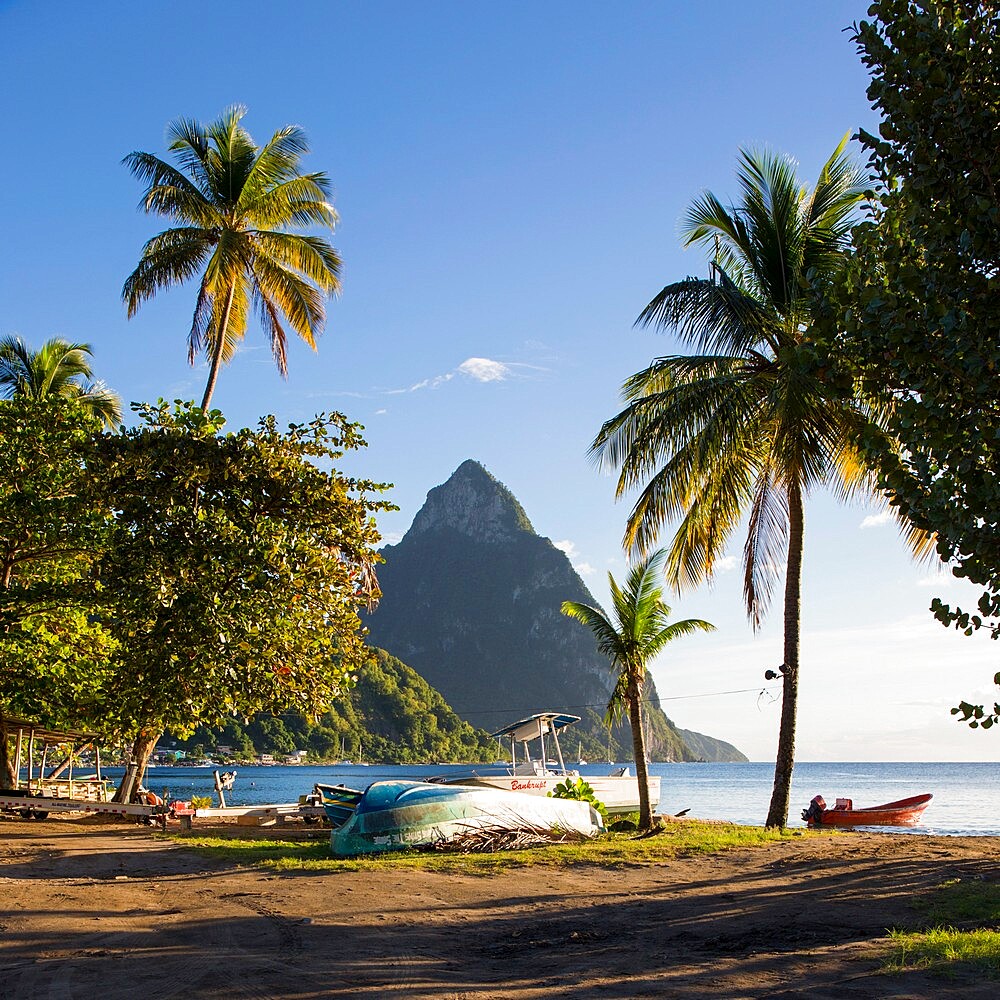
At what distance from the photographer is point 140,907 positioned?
347 inches

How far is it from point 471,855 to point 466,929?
5690mm

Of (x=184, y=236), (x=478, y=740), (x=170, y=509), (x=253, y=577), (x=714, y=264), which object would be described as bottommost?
(x=478, y=740)

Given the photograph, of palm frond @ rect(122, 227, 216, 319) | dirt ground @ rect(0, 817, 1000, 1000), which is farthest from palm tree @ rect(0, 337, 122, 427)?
dirt ground @ rect(0, 817, 1000, 1000)

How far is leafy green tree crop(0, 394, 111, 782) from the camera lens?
17.1 metres

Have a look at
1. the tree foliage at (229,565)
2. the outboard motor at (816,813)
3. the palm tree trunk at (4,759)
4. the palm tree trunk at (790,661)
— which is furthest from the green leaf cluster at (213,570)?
the outboard motor at (816,813)

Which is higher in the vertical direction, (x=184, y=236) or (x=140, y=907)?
(x=184, y=236)

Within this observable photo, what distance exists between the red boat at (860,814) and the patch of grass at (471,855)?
13877mm

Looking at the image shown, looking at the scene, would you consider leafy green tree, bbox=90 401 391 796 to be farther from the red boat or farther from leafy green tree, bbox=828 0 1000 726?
the red boat

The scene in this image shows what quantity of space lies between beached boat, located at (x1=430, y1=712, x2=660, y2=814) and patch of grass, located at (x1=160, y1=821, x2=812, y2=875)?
19.0 ft

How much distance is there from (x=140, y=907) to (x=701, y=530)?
42.9 feet

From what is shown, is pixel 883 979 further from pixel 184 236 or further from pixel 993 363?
pixel 184 236

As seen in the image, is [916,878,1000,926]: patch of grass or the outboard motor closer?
[916,878,1000,926]: patch of grass

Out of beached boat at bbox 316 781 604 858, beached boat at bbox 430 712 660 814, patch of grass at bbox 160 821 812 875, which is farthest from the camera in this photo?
beached boat at bbox 430 712 660 814

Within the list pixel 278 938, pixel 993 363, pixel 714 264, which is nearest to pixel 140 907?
pixel 278 938
